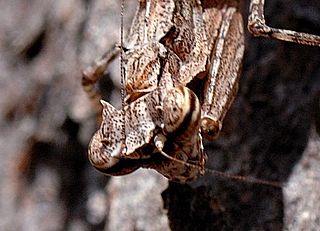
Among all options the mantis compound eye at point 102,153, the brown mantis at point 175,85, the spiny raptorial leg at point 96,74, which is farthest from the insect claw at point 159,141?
the spiny raptorial leg at point 96,74

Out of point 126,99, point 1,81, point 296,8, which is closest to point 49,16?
point 1,81

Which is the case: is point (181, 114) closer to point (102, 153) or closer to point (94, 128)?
point (102, 153)

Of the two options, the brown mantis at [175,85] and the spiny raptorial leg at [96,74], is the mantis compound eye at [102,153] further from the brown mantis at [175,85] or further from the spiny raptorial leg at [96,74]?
the spiny raptorial leg at [96,74]

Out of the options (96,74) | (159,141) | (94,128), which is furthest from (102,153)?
(94,128)

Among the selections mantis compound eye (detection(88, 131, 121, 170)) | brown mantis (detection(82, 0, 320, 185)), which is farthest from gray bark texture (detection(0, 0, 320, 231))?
mantis compound eye (detection(88, 131, 121, 170))

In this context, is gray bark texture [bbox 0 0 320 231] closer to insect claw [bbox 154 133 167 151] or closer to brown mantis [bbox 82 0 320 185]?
brown mantis [bbox 82 0 320 185]
